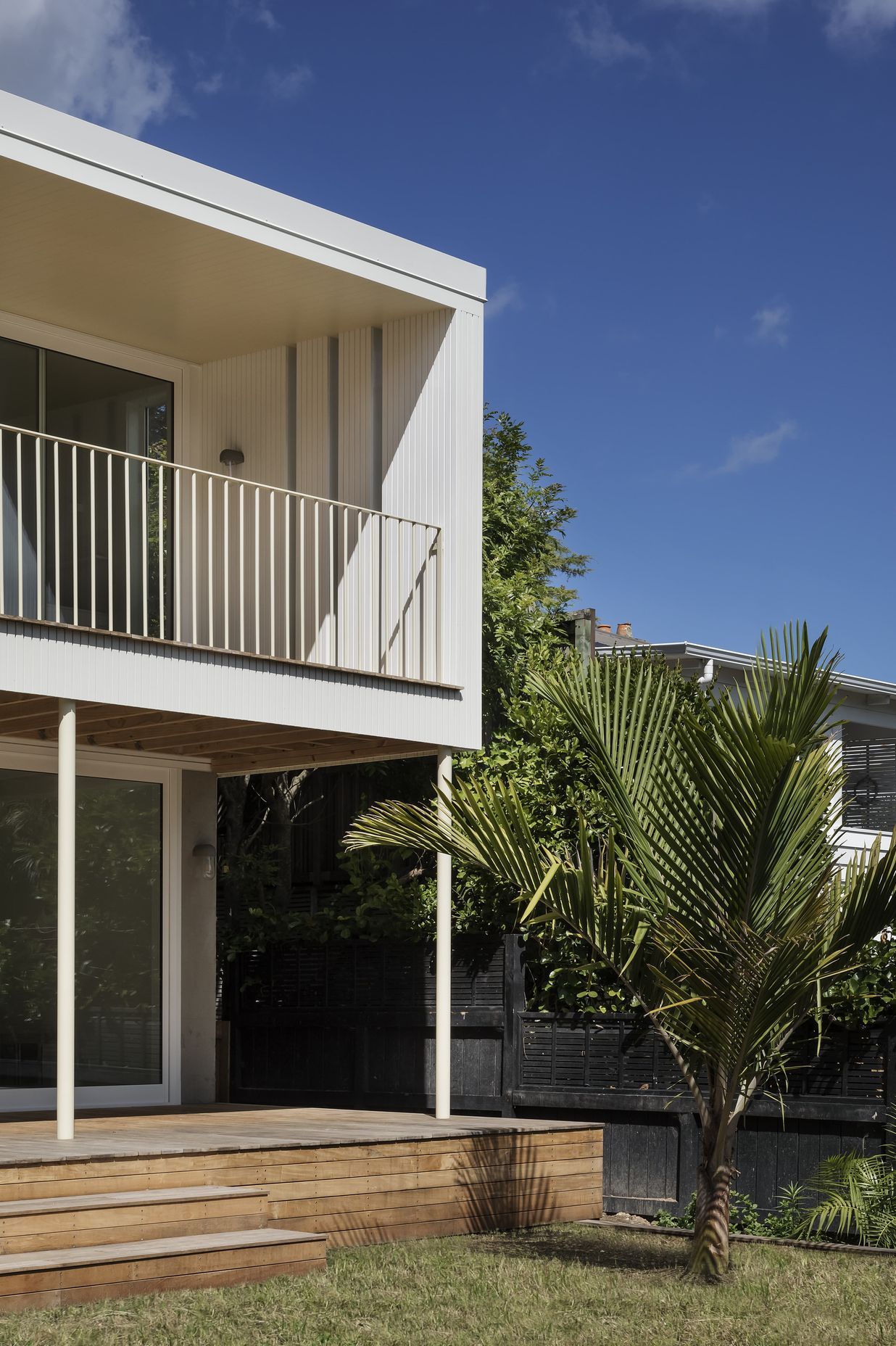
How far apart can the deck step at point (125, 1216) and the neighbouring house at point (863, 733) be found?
13.1 m

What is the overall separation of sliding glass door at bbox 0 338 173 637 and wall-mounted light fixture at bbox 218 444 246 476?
0.37 m

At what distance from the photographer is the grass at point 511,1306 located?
591 centimetres

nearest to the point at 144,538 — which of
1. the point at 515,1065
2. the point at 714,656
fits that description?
the point at 515,1065

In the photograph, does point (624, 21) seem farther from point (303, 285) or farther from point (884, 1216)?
point (884, 1216)

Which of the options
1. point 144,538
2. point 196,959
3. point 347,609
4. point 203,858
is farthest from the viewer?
point 203,858

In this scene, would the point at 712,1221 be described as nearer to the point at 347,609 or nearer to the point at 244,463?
the point at 347,609

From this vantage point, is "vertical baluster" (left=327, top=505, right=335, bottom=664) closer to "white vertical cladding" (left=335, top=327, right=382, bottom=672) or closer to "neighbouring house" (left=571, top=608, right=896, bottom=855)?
→ "white vertical cladding" (left=335, top=327, right=382, bottom=672)

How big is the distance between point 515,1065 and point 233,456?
4.69m

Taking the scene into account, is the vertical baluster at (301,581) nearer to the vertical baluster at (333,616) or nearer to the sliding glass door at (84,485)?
the vertical baluster at (333,616)

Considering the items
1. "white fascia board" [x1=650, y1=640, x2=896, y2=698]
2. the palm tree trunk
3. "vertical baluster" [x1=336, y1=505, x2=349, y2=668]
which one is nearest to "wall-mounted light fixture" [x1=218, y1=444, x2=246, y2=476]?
"vertical baluster" [x1=336, y1=505, x2=349, y2=668]

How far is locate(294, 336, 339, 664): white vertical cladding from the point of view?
11.0 metres

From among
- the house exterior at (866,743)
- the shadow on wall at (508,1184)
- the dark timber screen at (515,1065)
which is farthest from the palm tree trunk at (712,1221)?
the house exterior at (866,743)

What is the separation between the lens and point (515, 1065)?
1072 cm

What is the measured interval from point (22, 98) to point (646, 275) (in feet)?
85.2
